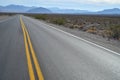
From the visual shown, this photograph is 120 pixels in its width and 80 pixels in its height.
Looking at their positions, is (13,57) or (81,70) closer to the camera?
(81,70)

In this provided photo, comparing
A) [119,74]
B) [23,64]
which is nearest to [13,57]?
[23,64]

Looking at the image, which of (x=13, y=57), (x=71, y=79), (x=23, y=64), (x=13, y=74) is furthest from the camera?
(x=13, y=57)

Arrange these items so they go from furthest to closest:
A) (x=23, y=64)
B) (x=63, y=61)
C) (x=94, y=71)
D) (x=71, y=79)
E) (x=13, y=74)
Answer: (x=63, y=61)
(x=23, y=64)
(x=94, y=71)
(x=13, y=74)
(x=71, y=79)

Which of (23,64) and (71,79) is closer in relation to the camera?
(71,79)

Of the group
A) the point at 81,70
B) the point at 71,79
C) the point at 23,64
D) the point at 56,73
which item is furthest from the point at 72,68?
the point at 23,64

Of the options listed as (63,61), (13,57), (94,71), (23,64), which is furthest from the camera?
(13,57)

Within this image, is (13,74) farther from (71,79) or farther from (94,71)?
(94,71)

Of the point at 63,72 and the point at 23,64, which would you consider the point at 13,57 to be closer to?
the point at 23,64

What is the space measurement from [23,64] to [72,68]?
1.80 metres

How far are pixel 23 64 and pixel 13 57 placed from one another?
1376 mm

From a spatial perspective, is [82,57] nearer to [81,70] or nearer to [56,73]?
[81,70]

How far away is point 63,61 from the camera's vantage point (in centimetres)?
806

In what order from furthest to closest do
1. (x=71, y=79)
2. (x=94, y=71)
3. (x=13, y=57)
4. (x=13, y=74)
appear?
(x=13, y=57) → (x=94, y=71) → (x=13, y=74) → (x=71, y=79)

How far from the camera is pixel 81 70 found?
22.4ft
